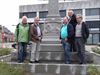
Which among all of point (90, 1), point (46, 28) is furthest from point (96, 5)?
point (46, 28)

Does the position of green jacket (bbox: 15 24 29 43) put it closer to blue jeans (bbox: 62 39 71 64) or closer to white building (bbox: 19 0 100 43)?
blue jeans (bbox: 62 39 71 64)

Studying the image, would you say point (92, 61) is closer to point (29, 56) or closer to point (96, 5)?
point (29, 56)

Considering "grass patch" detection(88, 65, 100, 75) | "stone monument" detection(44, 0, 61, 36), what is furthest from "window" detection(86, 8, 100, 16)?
"grass patch" detection(88, 65, 100, 75)

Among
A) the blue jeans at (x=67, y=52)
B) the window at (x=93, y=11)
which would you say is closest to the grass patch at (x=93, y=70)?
the blue jeans at (x=67, y=52)

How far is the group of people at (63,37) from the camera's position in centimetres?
1434

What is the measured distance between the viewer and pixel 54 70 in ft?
44.1

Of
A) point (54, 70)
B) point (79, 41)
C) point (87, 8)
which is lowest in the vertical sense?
point (54, 70)

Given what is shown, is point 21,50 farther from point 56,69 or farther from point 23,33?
point 56,69

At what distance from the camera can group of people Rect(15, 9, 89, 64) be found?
47.0ft

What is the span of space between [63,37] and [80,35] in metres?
0.85

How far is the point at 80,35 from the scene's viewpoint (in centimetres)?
1426

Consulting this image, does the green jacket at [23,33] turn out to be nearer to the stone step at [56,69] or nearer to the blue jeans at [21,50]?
the blue jeans at [21,50]

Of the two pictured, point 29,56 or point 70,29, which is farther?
point 29,56

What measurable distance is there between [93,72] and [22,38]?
3732 millimetres
